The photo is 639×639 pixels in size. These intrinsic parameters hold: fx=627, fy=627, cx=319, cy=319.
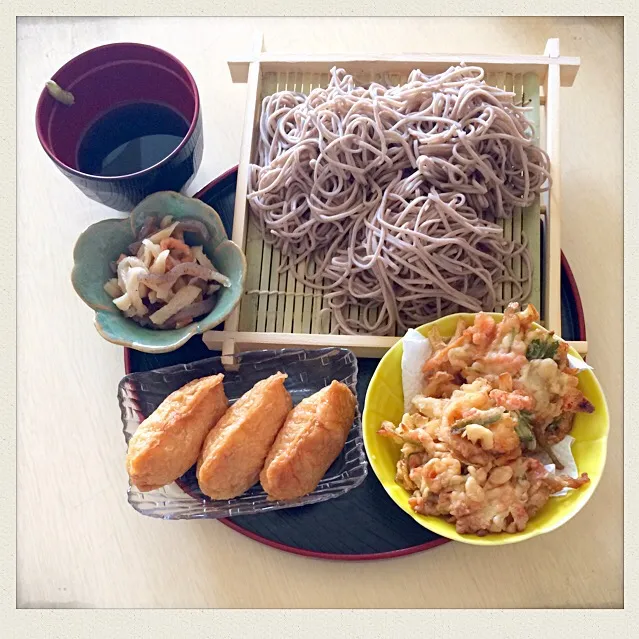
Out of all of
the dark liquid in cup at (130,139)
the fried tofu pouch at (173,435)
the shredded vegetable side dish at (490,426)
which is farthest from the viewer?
the dark liquid in cup at (130,139)

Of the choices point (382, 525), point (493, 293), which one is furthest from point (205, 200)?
point (382, 525)

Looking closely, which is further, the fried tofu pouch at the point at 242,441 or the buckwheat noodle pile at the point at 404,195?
the buckwheat noodle pile at the point at 404,195

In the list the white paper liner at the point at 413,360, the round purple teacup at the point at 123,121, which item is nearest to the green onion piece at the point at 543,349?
the white paper liner at the point at 413,360

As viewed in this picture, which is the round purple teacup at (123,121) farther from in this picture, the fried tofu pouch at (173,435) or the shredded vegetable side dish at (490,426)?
the shredded vegetable side dish at (490,426)

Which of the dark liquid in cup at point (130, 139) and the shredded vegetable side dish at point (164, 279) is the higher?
the dark liquid in cup at point (130, 139)

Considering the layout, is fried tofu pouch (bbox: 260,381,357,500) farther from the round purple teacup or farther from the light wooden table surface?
the round purple teacup

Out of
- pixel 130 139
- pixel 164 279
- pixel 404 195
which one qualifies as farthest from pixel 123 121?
pixel 404 195

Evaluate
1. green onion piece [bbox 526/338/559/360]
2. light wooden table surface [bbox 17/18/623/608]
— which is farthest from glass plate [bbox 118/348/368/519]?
green onion piece [bbox 526/338/559/360]

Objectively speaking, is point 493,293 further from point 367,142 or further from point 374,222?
point 367,142
